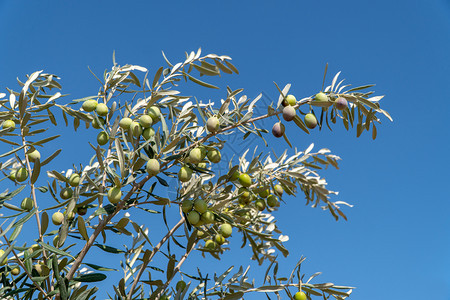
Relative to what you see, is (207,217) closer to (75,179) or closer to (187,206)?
(187,206)

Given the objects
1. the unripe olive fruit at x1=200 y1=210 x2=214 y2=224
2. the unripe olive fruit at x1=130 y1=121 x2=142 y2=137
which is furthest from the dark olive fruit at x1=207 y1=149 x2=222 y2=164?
the unripe olive fruit at x1=130 y1=121 x2=142 y2=137

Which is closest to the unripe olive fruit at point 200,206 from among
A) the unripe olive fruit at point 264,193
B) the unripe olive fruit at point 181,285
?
the unripe olive fruit at point 181,285

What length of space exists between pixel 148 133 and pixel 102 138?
0.99 ft

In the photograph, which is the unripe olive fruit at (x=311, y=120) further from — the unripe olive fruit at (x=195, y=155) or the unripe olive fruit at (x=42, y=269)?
the unripe olive fruit at (x=42, y=269)

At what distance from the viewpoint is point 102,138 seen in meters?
2.28

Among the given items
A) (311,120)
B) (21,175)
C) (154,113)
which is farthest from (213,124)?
(21,175)

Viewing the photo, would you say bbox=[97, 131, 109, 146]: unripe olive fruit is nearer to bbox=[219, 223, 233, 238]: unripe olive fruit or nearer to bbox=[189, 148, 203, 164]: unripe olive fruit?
bbox=[189, 148, 203, 164]: unripe olive fruit

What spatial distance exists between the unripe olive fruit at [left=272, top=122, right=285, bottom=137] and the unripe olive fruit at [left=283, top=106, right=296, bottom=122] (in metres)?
0.11

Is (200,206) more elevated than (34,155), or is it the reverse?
(34,155)

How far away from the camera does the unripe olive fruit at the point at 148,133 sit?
2.17m

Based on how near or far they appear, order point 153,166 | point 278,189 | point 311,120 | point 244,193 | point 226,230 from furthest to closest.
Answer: point 278,189 → point 244,193 → point 226,230 → point 311,120 → point 153,166

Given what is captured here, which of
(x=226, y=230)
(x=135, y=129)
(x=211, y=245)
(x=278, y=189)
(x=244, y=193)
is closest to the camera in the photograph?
(x=135, y=129)

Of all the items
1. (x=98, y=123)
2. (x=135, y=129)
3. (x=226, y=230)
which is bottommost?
(x=226, y=230)

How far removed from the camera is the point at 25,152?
2.23 metres
